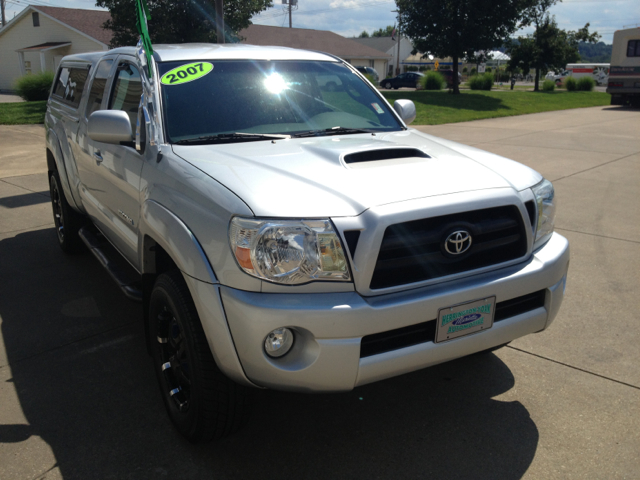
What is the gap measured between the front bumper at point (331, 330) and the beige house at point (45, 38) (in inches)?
1431

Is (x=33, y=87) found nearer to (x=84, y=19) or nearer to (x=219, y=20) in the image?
(x=219, y=20)

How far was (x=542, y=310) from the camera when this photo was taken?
2758 millimetres

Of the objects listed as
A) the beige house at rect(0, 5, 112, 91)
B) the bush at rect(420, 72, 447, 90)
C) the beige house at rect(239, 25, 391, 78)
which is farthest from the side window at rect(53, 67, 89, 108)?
the beige house at rect(239, 25, 391, 78)

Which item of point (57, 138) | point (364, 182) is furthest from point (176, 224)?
point (57, 138)

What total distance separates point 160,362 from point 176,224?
0.80 metres

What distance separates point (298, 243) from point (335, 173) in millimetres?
501

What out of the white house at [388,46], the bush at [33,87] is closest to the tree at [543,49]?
the bush at [33,87]

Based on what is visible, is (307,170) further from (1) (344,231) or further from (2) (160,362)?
(2) (160,362)

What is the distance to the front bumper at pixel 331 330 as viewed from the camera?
2.20 metres

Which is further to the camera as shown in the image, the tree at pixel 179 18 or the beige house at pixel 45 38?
the beige house at pixel 45 38

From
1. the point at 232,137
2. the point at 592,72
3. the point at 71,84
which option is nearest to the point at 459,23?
the point at 71,84

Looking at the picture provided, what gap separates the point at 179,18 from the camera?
65.6 ft

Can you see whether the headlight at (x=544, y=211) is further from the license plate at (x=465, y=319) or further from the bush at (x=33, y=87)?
the bush at (x=33, y=87)

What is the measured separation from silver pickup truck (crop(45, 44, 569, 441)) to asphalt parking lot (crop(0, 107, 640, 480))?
0.32 m
